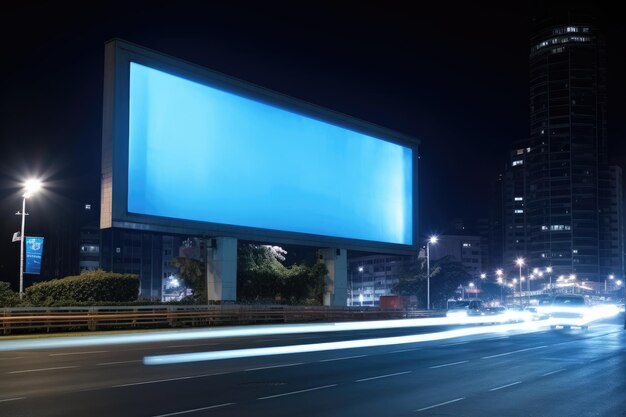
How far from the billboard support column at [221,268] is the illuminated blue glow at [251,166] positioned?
4.79 feet

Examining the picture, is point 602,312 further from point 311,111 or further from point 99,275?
point 99,275

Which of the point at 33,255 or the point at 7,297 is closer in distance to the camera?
the point at 33,255

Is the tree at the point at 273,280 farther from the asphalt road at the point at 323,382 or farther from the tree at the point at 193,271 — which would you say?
the asphalt road at the point at 323,382

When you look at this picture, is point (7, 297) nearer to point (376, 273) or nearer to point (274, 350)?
point (274, 350)

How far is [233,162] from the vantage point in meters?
46.1

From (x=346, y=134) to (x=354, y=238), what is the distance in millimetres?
8167

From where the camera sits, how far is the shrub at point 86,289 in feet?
135

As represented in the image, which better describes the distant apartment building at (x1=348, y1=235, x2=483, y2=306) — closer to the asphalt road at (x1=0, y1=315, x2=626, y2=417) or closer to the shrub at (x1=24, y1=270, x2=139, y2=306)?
the shrub at (x1=24, y1=270, x2=139, y2=306)

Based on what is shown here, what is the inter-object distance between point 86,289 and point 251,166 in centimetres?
1297

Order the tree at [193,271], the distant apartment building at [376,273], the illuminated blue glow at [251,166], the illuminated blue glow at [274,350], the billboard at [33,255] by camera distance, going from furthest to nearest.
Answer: the distant apartment building at [376,273], the tree at [193,271], the illuminated blue glow at [251,166], the billboard at [33,255], the illuminated blue glow at [274,350]

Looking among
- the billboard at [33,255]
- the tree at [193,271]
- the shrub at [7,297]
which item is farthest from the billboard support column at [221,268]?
the shrub at [7,297]

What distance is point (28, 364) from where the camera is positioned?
21219 mm

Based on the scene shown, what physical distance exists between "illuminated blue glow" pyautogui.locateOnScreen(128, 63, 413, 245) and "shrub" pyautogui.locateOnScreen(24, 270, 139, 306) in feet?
17.4

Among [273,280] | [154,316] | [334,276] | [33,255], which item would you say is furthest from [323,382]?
[273,280]
